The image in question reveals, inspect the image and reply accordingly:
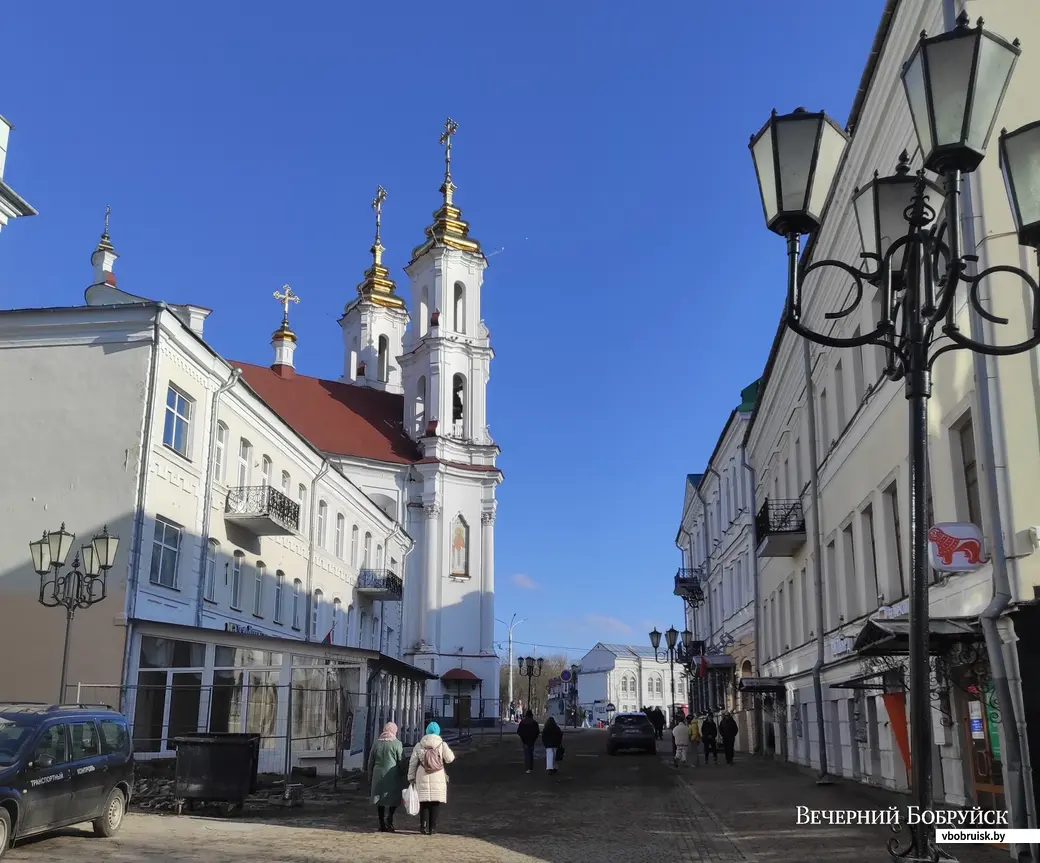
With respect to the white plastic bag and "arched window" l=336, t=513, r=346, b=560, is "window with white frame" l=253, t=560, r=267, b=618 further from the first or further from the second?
the white plastic bag

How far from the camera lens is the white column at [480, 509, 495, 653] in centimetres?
5925

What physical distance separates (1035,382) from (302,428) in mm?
51091

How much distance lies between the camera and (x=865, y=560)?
60.9 ft

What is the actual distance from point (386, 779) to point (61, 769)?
4.06 metres

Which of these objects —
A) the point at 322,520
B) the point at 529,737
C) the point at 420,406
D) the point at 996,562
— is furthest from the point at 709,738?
the point at 420,406

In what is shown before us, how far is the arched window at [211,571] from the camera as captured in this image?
25.5 m

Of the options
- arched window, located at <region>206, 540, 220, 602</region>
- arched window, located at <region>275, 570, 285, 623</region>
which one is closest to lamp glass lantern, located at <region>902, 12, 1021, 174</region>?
arched window, located at <region>206, 540, 220, 602</region>

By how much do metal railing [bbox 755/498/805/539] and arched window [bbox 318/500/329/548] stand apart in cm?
1595

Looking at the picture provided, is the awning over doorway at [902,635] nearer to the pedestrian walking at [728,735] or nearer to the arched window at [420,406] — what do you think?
the pedestrian walking at [728,735]

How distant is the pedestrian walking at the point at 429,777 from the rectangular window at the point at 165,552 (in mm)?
11008

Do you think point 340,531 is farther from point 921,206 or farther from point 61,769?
point 921,206

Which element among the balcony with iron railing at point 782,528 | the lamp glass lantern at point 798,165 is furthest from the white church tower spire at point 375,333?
the lamp glass lantern at point 798,165

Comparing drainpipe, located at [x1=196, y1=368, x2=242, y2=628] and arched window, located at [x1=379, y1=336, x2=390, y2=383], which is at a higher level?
arched window, located at [x1=379, y1=336, x2=390, y2=383]

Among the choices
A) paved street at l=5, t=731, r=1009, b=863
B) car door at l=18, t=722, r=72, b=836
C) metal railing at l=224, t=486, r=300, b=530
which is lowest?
paved street at l=5, t=731, r=1009, b=863
